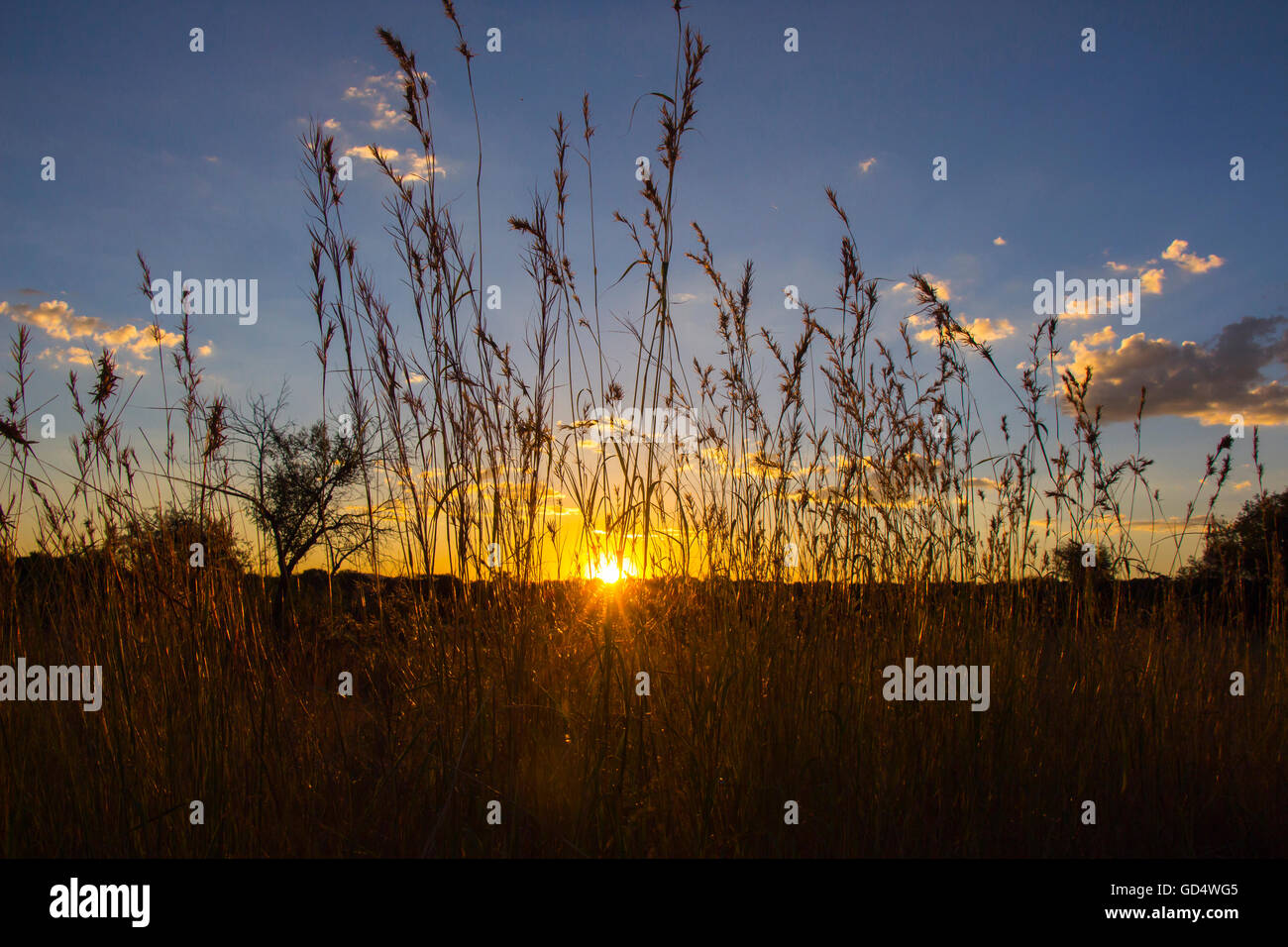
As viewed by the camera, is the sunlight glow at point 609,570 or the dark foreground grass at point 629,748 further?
the sunlight glow at point 609,570

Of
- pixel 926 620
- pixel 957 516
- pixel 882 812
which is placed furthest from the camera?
pixel 957 516

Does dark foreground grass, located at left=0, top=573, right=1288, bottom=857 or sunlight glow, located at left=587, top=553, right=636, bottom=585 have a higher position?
sunlight glow, located at left=587, top=553, right=636, bottom=585

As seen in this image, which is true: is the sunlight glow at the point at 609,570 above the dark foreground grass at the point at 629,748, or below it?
above

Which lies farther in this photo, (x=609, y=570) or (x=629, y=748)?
(x=609, y=570)

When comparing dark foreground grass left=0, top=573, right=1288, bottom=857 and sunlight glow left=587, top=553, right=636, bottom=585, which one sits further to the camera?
sunlight glow left=587, top=553, right=636, bottom=585

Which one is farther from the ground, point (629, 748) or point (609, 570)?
point (609, 570)

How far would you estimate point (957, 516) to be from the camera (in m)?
2.98
